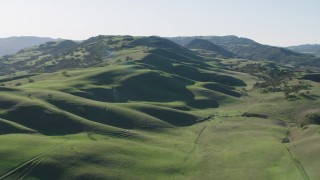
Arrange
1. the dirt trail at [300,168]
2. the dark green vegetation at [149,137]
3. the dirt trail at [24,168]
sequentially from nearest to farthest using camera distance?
the dirt trail at [24,168] < the dirt trail at [300,168] < the dark green vegetation at [149,137]

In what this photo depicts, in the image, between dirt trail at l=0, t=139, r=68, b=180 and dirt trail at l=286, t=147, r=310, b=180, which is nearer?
dirt trail at l=0, t=139, r=68, b=180

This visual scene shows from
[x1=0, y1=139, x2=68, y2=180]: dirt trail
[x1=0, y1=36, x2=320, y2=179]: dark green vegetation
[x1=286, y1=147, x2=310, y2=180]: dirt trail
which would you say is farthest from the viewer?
[x1=0, y1=36, x2=320, y2=179]: dark green vegetation

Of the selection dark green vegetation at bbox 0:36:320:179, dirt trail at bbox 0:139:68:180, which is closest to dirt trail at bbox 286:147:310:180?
dark green vegetation at bbox 0:36:320:179

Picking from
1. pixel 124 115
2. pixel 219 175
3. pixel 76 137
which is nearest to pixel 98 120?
pixel 124 115

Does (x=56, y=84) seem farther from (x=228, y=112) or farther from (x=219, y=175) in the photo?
(x=219, y=175)

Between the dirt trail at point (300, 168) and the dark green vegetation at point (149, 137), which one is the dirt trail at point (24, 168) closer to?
the dark green vegetation at point (149, 137)

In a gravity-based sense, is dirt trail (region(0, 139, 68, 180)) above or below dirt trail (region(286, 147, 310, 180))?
below

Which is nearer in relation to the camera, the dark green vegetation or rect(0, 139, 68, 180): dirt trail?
rect(0, 139, 68, 180): dirt trail

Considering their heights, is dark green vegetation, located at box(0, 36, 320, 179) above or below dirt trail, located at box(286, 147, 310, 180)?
below

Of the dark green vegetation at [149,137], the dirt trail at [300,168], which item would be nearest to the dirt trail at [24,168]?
the dark green vegetation at [149,137]

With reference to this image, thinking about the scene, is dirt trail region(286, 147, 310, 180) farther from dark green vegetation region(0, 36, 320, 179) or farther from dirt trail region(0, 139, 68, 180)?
dirt trail region(0, 139, 68, 180)

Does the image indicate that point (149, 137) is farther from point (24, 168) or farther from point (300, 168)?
point (300, 168)

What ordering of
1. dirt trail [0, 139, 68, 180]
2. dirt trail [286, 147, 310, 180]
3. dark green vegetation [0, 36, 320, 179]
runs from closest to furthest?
1. dirt trail [0, 139, 68, 180]
2. dirt trail [286, 147, 310, 180]
3. dark green vegetation [0, 36, 320, 179]
